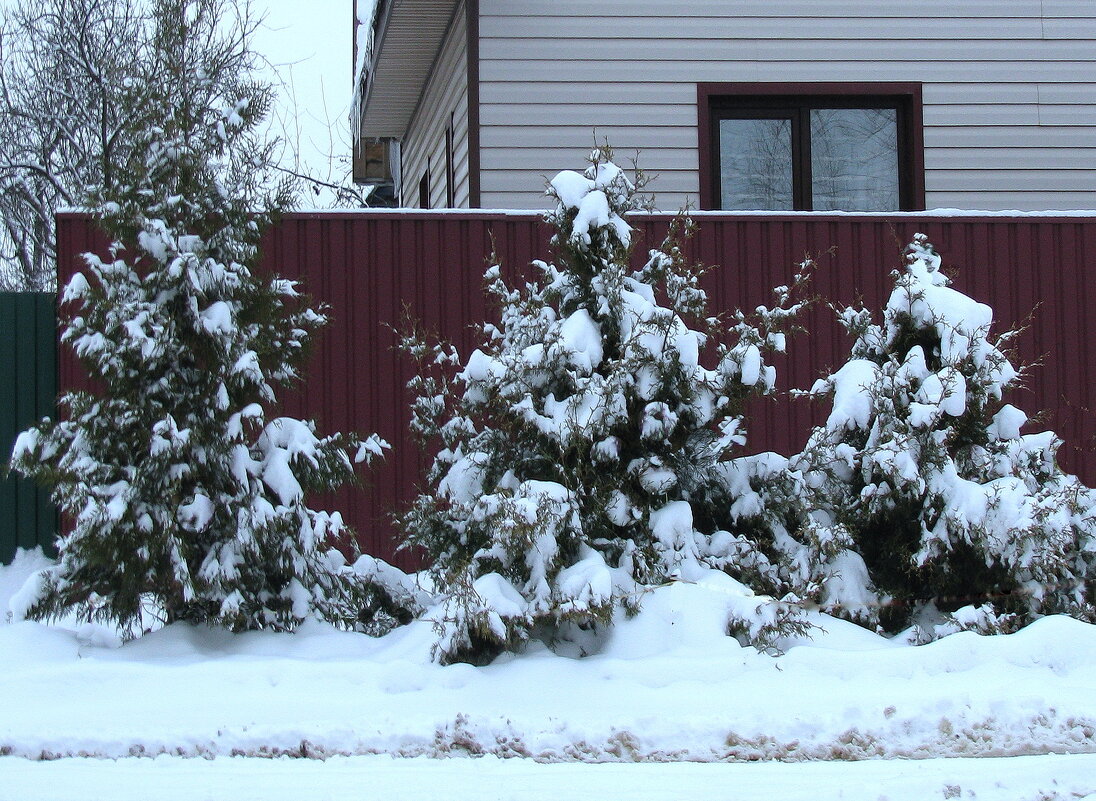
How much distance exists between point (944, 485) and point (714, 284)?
10.3ft

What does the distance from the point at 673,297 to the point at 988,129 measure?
6.13 m

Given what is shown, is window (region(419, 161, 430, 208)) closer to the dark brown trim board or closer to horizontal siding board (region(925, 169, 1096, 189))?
the dark brown trim board

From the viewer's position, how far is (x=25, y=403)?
8.48 metres

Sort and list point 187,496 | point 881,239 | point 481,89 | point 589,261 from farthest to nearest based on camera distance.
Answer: point 481,89
point 881,239
point 589,261
point 187,496

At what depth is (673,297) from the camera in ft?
21.6

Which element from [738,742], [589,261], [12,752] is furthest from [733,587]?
[12,752]

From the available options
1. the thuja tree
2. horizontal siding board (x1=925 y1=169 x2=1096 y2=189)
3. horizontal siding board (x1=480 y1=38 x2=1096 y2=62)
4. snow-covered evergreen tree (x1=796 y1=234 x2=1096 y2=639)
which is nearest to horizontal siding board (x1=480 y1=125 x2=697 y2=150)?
horizontal siding board (x1=480 y1=38 x2=1096 y2=62)

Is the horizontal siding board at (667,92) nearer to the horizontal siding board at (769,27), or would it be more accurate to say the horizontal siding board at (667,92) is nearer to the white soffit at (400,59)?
the horizontal siding board at (769,27)

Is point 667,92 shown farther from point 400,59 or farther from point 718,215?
point 400,59

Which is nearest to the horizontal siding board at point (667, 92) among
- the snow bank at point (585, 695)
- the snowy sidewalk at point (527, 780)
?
the snow bank at point (585, 695)

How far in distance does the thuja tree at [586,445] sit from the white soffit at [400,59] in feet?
19.9

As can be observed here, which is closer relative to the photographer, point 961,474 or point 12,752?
point 12,752

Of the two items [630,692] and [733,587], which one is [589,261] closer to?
[733,587]

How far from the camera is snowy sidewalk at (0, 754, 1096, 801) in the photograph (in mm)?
4184
